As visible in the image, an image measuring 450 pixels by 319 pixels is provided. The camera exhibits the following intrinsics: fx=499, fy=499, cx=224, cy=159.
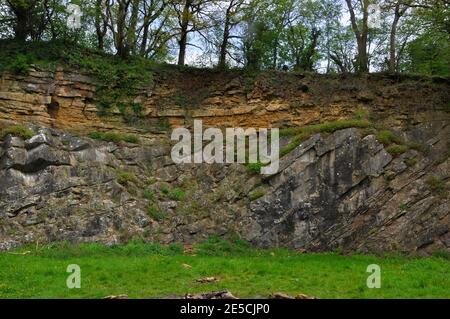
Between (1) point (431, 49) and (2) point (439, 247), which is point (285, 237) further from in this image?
(1) point (431, 49)

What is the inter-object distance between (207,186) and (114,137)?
418 cm

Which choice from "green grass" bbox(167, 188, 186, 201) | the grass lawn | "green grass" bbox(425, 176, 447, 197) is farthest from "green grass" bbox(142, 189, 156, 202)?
"green grass" bbox(425, 176, 447, 197)

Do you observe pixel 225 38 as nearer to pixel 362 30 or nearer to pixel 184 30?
pixel 184 30

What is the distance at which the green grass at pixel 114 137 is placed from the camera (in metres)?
19.5

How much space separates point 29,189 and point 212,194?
6.43 meters

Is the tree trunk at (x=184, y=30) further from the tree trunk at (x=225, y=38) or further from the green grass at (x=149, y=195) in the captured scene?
the green grass at (x=149, y=195)

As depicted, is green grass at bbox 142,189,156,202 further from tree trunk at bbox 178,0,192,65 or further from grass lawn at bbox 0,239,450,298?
tree trunk at bbox 178,0,192,65

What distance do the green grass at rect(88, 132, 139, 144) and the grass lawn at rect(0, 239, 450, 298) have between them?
5045mm

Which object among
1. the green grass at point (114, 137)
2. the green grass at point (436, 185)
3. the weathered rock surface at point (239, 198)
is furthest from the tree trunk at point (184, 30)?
the green grass at point (436, 185)

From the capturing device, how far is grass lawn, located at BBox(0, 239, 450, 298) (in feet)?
36.0

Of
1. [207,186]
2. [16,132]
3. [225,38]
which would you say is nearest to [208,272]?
[207,186]

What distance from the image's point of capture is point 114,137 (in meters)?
19.6

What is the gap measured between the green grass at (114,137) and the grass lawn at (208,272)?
5.05 metres

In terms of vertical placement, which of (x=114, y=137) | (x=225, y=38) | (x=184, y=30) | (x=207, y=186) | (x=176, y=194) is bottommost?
(x=176, y=194)
